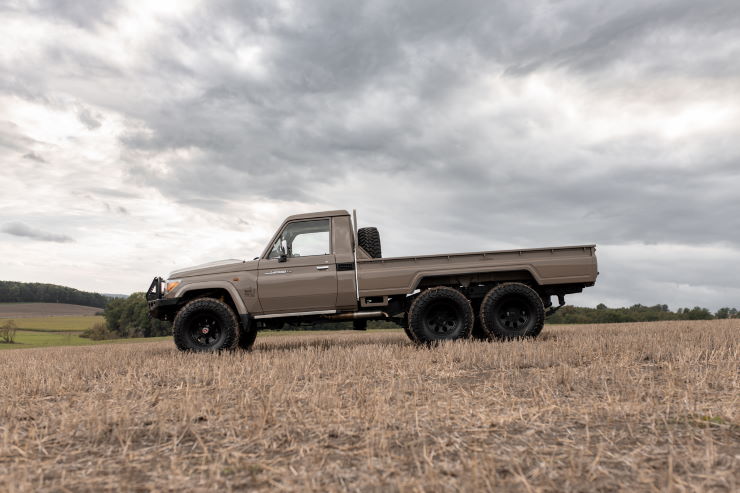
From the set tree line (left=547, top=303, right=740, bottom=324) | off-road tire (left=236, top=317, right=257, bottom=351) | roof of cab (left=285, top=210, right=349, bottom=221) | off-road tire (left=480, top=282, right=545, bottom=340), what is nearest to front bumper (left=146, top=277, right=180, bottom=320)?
off-road tire (left=236, top=317, right=257, bottom=351)

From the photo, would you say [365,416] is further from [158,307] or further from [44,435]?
[158,307]

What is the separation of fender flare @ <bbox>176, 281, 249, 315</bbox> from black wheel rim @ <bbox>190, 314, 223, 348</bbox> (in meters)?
0.51

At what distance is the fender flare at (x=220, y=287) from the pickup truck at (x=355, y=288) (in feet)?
0.06

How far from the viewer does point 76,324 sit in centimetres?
6250

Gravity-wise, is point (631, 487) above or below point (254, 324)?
below

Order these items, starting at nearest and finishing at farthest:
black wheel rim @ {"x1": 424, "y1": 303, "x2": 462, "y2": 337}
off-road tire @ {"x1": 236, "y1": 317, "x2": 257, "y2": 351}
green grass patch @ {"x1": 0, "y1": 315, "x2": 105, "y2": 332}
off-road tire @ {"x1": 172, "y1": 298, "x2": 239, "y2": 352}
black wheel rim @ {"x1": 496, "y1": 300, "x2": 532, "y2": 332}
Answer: off-road tire @ {"x1": 172, "y1": 298, "x2": 239, "y2": 352} < black wheel rim @ {"x1": 424, "y1": 303, "x2": 462, "y2": 337} < black wheel rim @ {"x1": 496, "y1": 300, "x2": 532, "y2": 332} < off-road tire @ {"x1": 236, "y1": 317, "x2": 257, "y2": 351} < green grass patch @ {"x1": 0, "y1": 315, "x2": 105, "y2": 332}

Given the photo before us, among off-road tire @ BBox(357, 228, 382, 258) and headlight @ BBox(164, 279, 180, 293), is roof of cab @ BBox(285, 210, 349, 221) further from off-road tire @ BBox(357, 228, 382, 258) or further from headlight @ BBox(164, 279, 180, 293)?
headlight @ BBox(164, 279, 180, 293)

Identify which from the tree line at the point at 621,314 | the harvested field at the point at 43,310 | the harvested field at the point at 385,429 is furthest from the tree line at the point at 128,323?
the harvested field at the point at 385,429

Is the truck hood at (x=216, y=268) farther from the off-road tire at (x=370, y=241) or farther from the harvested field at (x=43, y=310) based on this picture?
the harvested field at (x=43, y=310)

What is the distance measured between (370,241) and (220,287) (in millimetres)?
2956

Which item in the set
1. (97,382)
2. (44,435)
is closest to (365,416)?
(44,435)

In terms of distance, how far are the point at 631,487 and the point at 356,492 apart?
147 centimetres

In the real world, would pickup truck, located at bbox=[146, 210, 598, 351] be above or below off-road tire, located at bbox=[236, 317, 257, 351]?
above

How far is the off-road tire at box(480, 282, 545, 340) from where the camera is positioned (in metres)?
9.17
